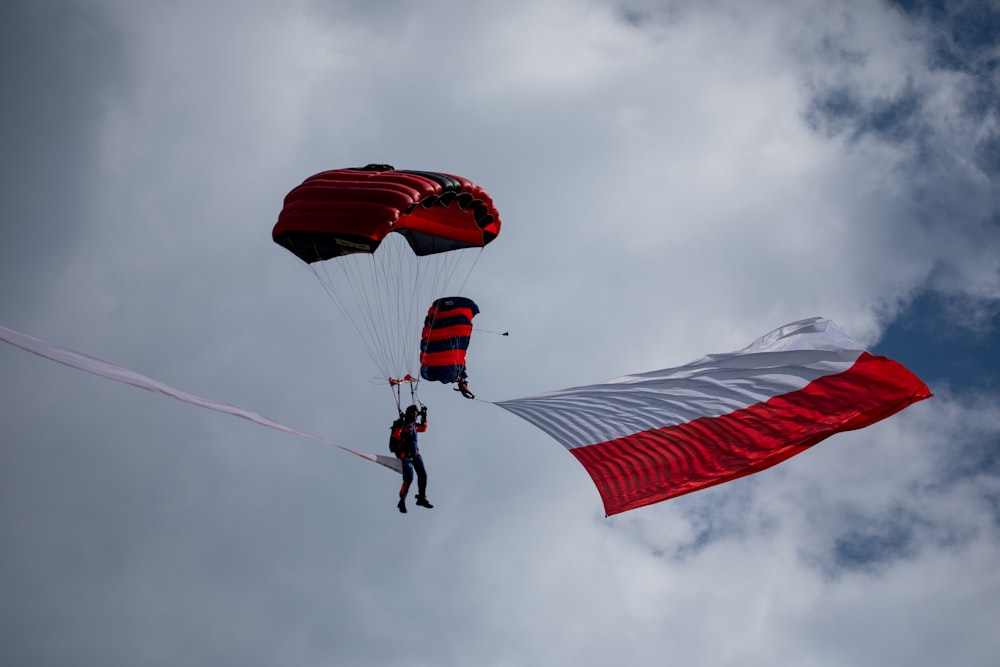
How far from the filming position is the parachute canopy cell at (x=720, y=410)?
49.1 feet

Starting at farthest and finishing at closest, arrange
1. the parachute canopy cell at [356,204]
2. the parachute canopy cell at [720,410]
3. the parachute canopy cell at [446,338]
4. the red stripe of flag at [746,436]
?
the parachute canopy cell at [446,338] < the parachute canopy cell at [356,204] < the parachute canopy cell at [720,410] < the red stripe of flag at [746,436]

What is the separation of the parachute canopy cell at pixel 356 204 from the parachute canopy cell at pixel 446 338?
3.79 metres

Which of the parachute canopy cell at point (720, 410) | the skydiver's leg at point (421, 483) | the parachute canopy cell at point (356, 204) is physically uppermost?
the parachute canopy cell at point (356, 204)

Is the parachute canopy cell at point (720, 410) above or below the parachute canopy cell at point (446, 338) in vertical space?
below

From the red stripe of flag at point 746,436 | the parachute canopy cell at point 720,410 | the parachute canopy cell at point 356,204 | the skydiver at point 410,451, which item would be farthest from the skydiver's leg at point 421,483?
the parachute canopy cell at point 356,204

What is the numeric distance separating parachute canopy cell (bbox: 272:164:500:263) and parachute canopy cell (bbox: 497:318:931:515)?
3.95 metres

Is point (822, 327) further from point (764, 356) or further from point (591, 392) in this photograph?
point (591, 392)

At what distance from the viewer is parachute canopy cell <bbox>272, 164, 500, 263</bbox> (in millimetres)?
15680

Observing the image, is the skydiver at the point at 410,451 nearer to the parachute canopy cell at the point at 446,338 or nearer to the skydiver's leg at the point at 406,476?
the skydiver's leg at the point at 406,476

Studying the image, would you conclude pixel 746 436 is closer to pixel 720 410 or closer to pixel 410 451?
pixel 720 410

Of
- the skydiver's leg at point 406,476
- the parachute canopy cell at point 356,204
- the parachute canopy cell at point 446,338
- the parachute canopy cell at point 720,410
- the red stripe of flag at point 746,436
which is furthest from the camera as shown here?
the parachute canopy cell at point 446,338

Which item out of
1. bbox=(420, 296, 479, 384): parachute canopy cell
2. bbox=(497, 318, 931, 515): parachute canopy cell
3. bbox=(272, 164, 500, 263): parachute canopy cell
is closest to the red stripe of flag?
bbox=(497, 318, 931, 515): parachute canopy cell

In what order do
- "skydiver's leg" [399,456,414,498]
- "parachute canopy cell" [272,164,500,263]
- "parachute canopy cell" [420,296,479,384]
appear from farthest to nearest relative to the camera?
1. "parachute canopy cell" [420,296,479,384]
2. "skydiver's leg" [399,456,414,498]
3. "parachute canopy cell" [272,164,500,263]

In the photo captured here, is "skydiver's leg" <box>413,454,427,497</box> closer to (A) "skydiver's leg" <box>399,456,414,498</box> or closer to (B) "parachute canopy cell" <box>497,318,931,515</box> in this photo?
(A) "skydiver's leg" <box>399,456,414,498</box>
